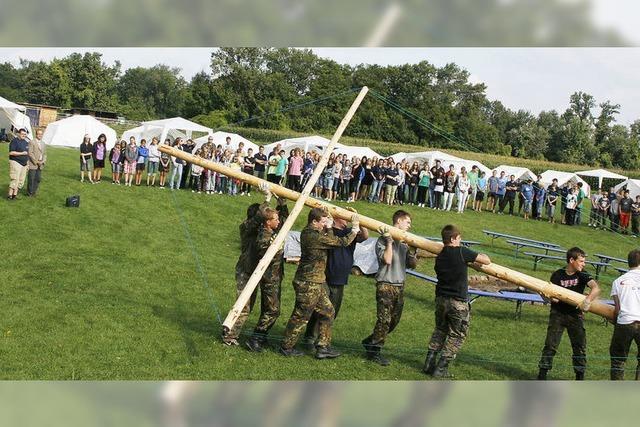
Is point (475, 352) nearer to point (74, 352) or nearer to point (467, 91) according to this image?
point (74, 352)

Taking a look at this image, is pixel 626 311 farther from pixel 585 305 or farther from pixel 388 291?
pixel 388 291

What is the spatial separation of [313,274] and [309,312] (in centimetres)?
46

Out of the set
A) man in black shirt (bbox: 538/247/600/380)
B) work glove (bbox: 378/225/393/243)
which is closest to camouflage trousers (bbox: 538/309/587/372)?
man in black shirt (bbox: 538/247/600/380)

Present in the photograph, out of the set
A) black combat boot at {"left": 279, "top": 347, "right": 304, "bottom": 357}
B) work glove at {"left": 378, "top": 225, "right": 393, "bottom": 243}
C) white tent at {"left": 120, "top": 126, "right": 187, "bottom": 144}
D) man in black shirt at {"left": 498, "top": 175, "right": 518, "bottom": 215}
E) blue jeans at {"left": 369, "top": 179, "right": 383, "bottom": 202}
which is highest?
white tent at {"left": 120, "top": 126, "right": 187, "bottom": 144}

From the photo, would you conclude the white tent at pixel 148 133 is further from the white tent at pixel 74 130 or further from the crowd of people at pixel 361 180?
the crowd of people at pixel 361 180

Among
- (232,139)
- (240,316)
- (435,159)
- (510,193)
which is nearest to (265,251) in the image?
(240,316)

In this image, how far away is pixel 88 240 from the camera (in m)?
13.9

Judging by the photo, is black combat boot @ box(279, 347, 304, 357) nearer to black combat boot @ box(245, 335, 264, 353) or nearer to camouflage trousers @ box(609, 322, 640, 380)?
black combat boot @ box(245, 335, 264, 353)

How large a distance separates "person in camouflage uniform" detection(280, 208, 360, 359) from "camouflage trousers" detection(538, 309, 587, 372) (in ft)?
8.74

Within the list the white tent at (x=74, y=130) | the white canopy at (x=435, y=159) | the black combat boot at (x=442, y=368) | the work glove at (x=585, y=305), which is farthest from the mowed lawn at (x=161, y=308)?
the white canopy at (x=435, y=159)

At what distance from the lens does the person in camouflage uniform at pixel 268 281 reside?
812 cm

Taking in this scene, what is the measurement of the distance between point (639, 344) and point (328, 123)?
1252cm

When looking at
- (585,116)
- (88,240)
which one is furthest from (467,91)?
(585,116)

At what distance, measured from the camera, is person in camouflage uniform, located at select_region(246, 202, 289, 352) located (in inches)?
320
